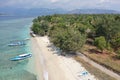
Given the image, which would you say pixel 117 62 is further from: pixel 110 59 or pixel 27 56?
pixel 27 56

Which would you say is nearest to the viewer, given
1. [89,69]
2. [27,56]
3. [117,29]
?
[89,69]

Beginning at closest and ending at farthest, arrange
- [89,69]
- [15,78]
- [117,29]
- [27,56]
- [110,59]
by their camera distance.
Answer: [15,78] → [89,69] → [110,59] → [27,56] → [117,29]

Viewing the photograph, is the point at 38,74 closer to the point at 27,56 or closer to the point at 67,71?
the point at 67,71

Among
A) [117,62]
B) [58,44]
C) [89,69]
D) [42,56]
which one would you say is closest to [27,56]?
[42,56]

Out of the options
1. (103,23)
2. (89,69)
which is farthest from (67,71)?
(103,23)

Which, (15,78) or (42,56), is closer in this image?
(15,78)

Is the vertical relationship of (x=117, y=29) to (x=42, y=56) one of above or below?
above
